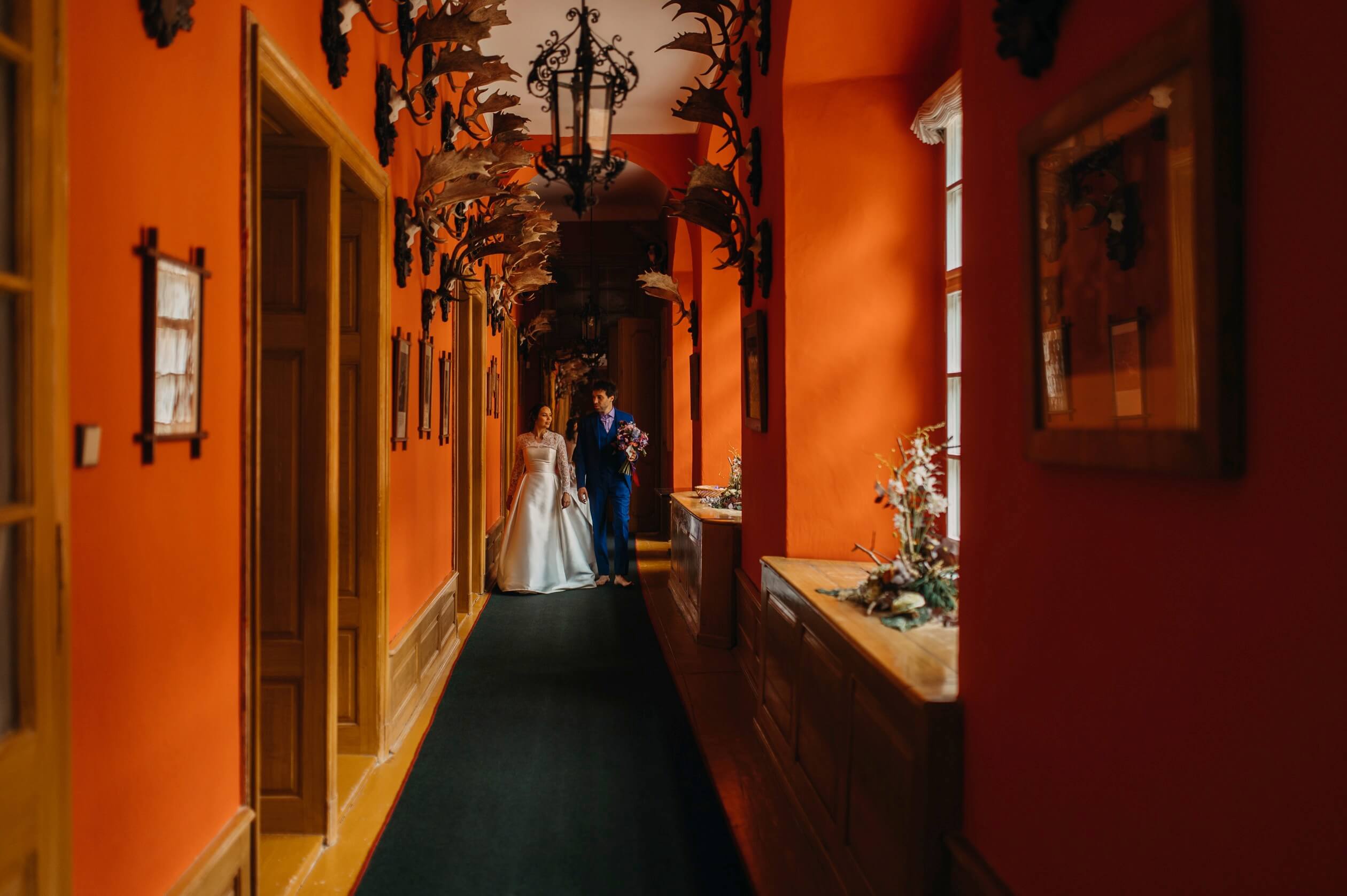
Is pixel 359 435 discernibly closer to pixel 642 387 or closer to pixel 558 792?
pixel 558 792

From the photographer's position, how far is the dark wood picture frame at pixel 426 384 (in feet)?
16.7

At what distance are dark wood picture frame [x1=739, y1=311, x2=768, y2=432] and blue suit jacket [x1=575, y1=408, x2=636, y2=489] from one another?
147 inches

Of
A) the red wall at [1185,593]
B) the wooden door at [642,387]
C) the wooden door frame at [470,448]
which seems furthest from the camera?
the wooden door at [642,387]

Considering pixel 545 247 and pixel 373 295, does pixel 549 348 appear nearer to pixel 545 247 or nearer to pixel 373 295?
pixel 545 247

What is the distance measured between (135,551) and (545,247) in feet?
24.6

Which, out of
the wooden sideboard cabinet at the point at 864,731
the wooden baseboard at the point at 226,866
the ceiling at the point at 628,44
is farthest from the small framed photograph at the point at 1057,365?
the ceiling at the point at 628,44

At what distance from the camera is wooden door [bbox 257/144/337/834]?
3357 mm

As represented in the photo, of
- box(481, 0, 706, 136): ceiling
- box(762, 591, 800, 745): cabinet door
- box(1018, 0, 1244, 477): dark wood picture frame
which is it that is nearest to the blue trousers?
box(481, 0, 706, 136): ceiling

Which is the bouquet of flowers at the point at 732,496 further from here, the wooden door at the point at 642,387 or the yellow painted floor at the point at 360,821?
the wooden door at the point at 642,387

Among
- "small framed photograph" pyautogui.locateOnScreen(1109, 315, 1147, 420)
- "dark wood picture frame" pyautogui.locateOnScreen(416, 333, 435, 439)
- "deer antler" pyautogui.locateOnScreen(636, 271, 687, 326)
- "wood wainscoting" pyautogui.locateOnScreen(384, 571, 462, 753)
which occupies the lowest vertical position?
"wood wainscoting" pyautogui.locateOnScreen(384, 571, 462, 753)

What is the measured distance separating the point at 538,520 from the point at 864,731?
6324 mm

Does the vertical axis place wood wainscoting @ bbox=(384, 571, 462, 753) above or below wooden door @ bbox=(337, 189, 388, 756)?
below

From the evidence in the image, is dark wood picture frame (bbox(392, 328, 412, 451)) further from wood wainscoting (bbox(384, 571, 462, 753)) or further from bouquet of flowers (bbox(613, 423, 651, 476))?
bouquet of flowers (bbox(613, 423, 651, 476))

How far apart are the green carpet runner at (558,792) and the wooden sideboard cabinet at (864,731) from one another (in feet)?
1.46
